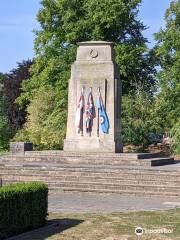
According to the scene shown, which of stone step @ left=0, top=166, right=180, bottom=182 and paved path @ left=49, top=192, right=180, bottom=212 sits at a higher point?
stone step @ left=0, top=166, right=180, bottom=182

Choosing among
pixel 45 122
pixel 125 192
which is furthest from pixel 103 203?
pixel 45 122

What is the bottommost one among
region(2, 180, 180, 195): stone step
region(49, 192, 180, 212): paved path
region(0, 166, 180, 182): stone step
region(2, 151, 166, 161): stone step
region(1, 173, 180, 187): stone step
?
region(49, 192, 180, 212): paved path

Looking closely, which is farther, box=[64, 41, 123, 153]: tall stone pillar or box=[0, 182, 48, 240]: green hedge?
box=[64, 41, 123, 153]: tall stone pillar

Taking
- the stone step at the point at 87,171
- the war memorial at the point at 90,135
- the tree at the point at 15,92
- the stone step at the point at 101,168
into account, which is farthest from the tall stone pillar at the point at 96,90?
the tree at the point at 15,92

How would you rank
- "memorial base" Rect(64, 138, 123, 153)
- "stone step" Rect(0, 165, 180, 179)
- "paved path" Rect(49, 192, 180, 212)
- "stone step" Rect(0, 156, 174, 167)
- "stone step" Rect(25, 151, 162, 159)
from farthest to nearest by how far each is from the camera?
"memorial base" Rect(64, 138, 123, 153), "stone step" Rect(25, 151, 162, 159), "stone step" Rect(0, 156, 174, 167), "stone step" Rect(0, 165, 180, 179), "paved path" Rect(49, 192, 180, 212)

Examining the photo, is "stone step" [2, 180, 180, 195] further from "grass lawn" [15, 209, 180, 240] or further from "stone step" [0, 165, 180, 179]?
"grass lawn" [15, 209, 180, 240]

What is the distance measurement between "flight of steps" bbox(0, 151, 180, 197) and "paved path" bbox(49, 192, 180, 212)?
0.47m

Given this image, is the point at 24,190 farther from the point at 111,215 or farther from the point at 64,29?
the point at 64,29

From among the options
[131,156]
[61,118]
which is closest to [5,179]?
[131,156]

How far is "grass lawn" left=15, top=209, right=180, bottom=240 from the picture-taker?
11.5 meters

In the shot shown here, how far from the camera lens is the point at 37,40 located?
151 feet

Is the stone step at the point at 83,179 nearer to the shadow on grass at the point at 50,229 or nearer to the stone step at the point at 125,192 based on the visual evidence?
the stone step at the point at 125,192

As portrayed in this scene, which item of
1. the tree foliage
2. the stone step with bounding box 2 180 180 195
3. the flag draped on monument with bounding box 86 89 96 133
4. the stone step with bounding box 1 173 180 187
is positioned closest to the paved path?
the stone step with bounding box 2 180 180 195

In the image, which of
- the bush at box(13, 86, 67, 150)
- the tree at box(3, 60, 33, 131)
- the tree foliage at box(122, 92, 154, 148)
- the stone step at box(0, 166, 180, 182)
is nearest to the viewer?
the stone step at box(0, 166, 180, 182)
